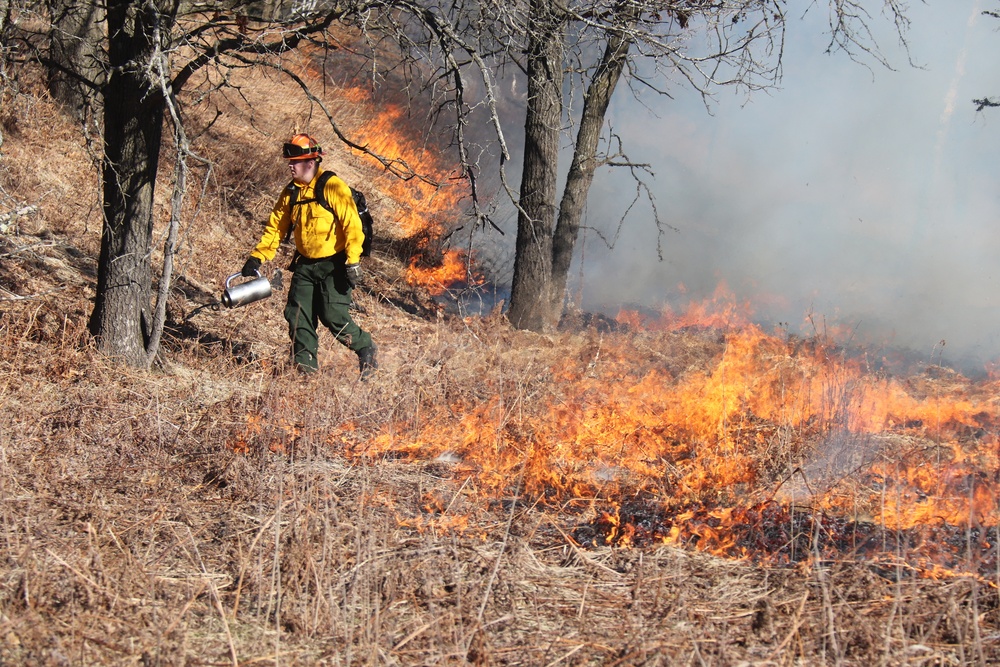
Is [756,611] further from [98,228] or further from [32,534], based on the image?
[98,228]

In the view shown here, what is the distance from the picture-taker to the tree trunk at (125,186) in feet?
19.4

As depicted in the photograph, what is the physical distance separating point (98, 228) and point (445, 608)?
745 cm

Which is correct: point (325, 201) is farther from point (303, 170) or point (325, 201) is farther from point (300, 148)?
point (300, 148)

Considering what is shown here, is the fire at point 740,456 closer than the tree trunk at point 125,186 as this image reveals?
Yes

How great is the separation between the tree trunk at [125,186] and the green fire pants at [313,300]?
Answer: 1.18 m

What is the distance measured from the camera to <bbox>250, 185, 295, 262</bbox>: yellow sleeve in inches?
235

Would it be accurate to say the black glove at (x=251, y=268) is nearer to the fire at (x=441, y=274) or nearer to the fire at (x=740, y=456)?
the fire at (x=740, y=456)

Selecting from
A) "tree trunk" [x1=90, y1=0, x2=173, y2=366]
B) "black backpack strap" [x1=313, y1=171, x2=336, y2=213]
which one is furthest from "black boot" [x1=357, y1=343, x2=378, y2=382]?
"tree trunk" [x1=90, y1=0, x2=173, y2=366]

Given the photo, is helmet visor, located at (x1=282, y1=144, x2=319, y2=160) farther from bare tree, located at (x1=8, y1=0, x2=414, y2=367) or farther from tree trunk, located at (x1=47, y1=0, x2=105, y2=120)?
tree trunk, located at (x1=47, y1=0, x2=105, y2=120)

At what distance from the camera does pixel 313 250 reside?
6.00 metres

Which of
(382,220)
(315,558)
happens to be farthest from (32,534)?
(382,220)

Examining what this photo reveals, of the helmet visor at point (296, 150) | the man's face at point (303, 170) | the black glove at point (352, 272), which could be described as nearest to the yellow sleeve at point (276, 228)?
the man's face at point (303, 170)

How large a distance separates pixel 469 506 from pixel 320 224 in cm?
266

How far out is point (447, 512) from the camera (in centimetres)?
411
